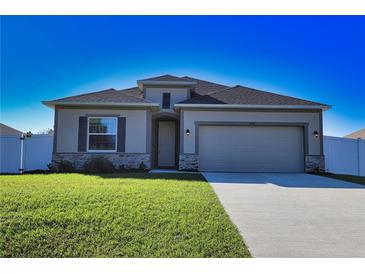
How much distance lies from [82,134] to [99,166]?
6.14 feet

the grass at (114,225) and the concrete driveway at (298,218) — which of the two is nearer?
the grass at (114,225)

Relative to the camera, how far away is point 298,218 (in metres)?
4.70

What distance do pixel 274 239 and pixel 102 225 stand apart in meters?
2.77

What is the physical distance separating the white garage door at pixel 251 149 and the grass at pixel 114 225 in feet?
19.7

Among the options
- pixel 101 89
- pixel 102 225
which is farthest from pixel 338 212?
pixel 101 89

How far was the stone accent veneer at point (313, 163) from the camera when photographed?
1177cm

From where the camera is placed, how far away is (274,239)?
12.2 ft

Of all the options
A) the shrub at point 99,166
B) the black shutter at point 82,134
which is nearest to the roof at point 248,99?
the shrub at point 99,166

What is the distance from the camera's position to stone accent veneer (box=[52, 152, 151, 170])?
11.4m

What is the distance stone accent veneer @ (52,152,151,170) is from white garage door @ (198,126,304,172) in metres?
2.91

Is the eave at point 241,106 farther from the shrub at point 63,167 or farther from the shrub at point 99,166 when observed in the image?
the shrub at point 63,167

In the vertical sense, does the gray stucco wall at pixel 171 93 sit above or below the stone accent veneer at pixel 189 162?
above

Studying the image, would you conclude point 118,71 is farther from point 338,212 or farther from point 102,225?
point 338,212
